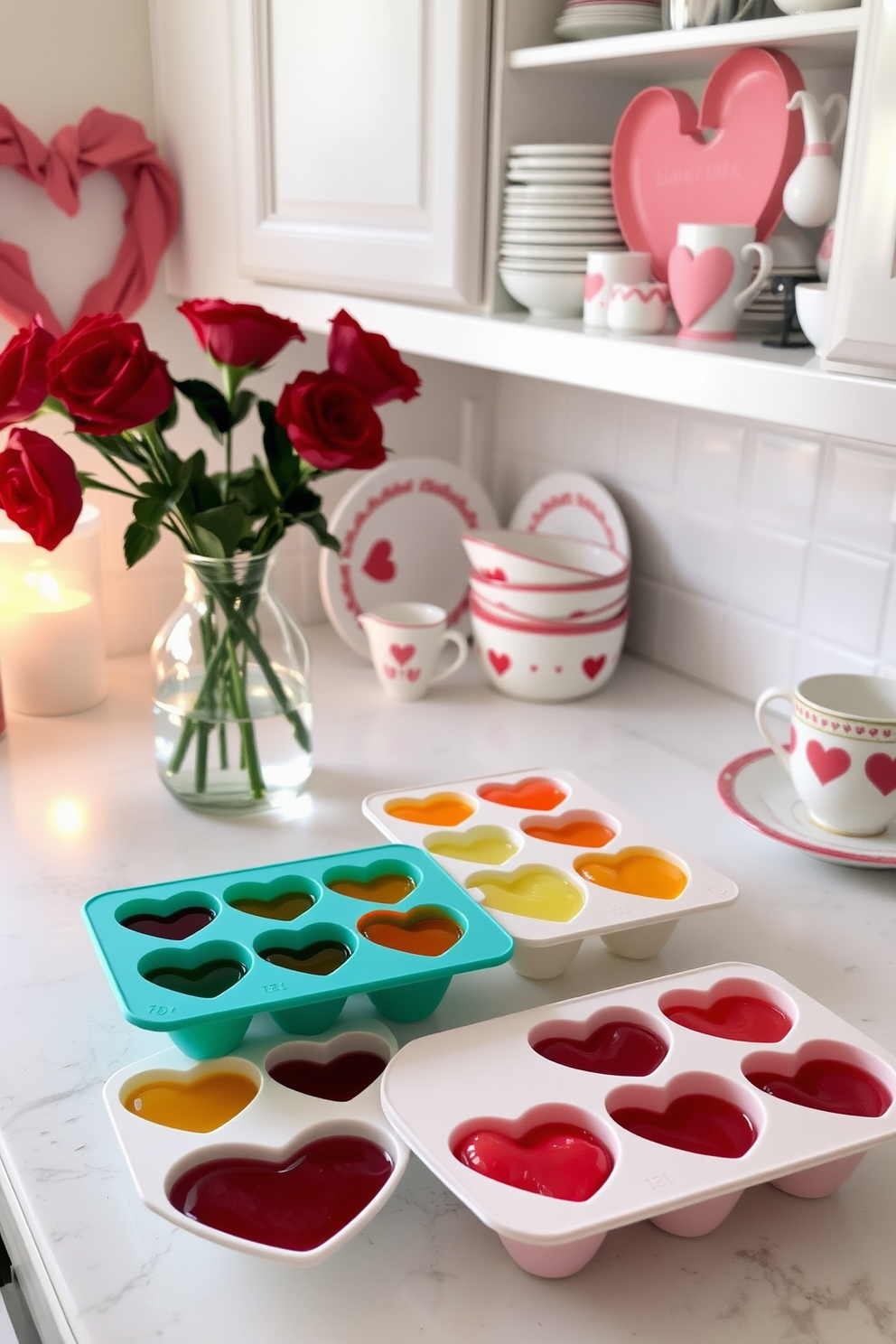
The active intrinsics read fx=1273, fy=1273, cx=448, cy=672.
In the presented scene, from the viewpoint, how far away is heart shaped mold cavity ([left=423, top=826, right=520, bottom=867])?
106cm

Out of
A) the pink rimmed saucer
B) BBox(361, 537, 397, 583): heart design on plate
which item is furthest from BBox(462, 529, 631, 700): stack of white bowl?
the pink rimmed saucer

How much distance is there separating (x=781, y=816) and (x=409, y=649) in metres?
0.50

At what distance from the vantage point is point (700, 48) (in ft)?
3.23

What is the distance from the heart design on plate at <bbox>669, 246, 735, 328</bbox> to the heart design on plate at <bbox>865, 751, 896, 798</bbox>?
407 millimetres

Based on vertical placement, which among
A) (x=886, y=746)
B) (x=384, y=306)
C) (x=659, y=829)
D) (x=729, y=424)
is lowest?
(x=659, y=829)

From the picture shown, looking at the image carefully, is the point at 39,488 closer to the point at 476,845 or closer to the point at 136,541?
the point at 136,541

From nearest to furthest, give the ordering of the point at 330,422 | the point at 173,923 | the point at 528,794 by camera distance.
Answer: the point at 173,923
the point at 330,422
the point at 528,794

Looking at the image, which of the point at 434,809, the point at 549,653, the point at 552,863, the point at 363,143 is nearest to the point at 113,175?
the point at 363,143

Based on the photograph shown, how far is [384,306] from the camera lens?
1.27 m

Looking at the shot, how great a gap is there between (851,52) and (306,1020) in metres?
0.86

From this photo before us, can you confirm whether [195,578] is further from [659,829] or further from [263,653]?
[659,829]

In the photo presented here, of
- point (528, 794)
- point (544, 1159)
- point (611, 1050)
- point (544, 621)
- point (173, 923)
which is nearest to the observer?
point (544, 1159)

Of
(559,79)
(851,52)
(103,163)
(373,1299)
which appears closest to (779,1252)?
(373,1299)

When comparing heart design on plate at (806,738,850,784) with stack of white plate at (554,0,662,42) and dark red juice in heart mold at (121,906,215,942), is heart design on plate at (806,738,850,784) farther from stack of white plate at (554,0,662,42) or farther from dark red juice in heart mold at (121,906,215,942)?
stack of white plate at (554,0,662,42)
